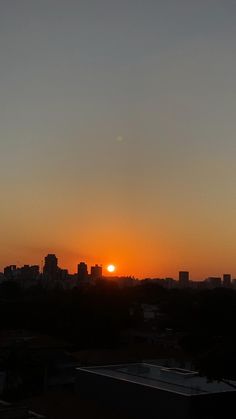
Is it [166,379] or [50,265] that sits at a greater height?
[50,265]

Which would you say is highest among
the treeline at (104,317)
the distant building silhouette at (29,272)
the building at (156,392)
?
the distant building silhouette at (29,272)

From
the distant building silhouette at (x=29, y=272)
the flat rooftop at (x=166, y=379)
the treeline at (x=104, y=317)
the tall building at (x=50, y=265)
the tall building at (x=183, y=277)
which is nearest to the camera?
the flat rooftop at (x=166, y=379)

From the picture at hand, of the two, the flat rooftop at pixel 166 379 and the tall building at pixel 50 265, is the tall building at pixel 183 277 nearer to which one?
the tall building at pixel 50 265

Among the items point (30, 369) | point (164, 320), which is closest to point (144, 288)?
point (164, 320)

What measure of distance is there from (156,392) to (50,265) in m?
107

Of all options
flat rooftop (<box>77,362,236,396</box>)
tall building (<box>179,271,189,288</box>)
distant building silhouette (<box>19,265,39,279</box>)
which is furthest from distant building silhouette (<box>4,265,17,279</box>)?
flat rooftop (<box>77,362,236,396</box>)

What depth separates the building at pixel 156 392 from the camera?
16.7 metres

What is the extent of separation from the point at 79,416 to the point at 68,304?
2823 cm

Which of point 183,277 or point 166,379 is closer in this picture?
point 166,379

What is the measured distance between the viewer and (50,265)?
405 feet

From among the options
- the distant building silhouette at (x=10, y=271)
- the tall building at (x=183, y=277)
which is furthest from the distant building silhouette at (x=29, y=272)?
the tall building at (x=183, y=277)

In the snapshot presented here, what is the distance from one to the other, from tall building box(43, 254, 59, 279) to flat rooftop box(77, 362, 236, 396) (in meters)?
101

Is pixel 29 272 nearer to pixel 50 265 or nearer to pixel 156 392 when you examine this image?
pixel 50 265

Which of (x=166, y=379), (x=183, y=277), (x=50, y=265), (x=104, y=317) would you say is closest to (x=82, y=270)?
(x=50, y=265)
